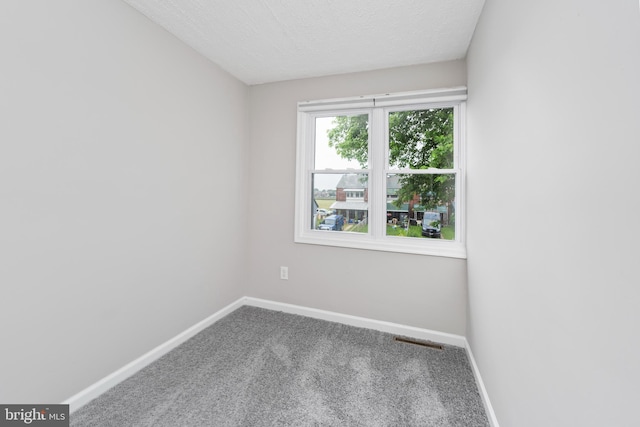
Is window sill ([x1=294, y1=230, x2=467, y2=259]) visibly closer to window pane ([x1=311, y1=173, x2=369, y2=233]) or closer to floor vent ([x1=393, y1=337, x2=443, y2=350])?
window pane ([x1=311, y1=173, x2=369, y2=233])

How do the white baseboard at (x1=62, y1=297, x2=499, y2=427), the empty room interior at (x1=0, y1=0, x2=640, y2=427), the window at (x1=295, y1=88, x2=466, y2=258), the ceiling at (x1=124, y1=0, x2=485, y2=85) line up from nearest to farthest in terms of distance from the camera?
1. the empty room interior at (x1=0, y1=0, x2=640, y2=427)
2. the white baseboard at (x1=62, y1=297, x2=499, y2=427)
3. the ceiling at (x1=124, y1=0, x2=485, y2=85)
4. the window at (x1=295, y1=88, x2=466, y2=258)

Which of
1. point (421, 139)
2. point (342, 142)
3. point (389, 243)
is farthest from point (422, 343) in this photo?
point (342, 142)

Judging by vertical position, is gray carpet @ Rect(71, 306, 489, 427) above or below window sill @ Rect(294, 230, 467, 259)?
below

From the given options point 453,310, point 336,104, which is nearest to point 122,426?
point 453,310

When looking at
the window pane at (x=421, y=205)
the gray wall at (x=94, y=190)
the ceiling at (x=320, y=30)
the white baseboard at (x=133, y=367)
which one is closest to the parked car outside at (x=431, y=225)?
the window pane at (x=421, y=205)

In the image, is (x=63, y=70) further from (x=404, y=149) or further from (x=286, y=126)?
(x=404, y=149)

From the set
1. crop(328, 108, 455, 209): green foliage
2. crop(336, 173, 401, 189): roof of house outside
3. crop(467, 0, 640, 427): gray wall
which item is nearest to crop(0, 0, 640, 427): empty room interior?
crop(467, 0, 640, 427): gray wall

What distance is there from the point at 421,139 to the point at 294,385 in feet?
7.46

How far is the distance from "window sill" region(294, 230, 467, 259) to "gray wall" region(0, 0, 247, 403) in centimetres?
110

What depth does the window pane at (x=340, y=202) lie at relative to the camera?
268cm

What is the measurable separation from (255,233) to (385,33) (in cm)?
221

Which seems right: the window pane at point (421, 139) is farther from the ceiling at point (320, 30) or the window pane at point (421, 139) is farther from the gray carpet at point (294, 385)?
the gray carpet at point (294, 385)

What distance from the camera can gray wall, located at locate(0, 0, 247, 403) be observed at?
4.18ft

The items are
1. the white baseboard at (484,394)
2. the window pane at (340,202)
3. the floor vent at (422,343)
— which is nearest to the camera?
the white baseboard at (484,394)
